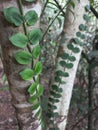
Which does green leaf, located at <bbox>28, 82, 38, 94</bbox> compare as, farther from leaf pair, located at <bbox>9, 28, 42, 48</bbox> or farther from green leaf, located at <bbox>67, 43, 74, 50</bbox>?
green leaf, located at <bbox>67, 43, 74, 50</bbox>

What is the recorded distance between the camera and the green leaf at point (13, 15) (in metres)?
0.45

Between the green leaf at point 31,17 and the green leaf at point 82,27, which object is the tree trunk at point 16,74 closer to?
the green leaf at point 31,17

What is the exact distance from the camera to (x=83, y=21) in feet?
2.90

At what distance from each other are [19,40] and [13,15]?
0.13ft

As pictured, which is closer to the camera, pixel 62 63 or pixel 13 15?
pixel 13 15

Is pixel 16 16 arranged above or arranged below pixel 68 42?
above

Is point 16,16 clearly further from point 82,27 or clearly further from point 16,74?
point 82,27

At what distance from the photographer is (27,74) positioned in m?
0.50

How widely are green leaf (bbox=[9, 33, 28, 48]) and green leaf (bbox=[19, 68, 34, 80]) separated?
0.05 metres

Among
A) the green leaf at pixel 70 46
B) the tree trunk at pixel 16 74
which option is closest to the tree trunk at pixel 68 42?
the green leaf at pixel 70 46

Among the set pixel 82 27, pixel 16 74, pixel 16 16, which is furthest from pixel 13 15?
pixel 82 27

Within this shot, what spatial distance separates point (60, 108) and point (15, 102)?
1.34 ft

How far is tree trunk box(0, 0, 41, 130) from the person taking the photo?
462 millimetres

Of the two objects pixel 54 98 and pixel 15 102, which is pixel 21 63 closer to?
pixel 15 102
